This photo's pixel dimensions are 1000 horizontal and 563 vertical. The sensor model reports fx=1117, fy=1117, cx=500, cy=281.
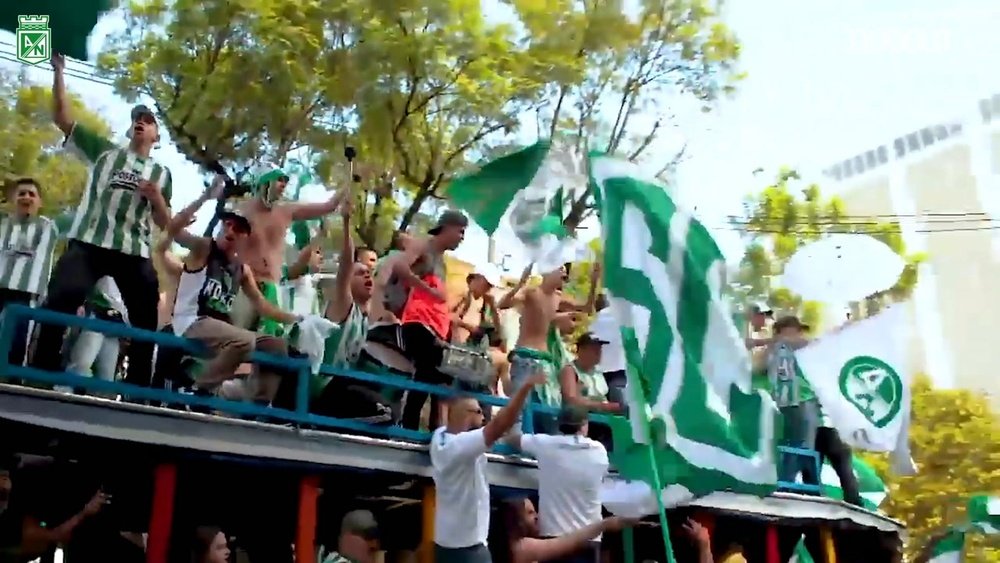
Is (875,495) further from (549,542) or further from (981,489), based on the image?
(981,489)

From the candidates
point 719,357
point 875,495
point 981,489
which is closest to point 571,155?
point 719,357

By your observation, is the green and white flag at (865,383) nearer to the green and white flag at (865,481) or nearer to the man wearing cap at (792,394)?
the man wearing cap at (792,394)

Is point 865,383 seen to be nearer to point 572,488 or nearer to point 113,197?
point 572,488

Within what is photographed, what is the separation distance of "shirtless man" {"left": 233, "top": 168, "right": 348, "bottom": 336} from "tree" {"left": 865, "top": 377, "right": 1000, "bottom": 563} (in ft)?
59.0

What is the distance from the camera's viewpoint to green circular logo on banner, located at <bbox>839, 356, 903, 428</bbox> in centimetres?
865

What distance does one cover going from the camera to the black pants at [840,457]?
29.1 ft

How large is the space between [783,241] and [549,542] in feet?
52.4

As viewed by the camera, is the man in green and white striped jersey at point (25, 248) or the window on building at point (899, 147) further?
the window on building at point (899, 147)

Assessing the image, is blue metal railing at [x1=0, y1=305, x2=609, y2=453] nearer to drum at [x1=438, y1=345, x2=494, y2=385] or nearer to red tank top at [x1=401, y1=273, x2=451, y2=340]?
drum at [x1=438, y1=345, x2=494, y2=385]

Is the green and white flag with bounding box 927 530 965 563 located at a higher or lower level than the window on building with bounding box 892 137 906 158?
lower

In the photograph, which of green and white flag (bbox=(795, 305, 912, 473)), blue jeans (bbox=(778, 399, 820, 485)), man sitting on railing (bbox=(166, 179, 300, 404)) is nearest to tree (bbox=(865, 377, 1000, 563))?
green and white flag (bbox=(795, 305, 912, 473))

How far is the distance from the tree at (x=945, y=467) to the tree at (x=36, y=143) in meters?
15.4

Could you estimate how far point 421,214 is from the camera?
611 inches

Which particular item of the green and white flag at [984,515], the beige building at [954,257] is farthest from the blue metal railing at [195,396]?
the beige building at [954,257]
